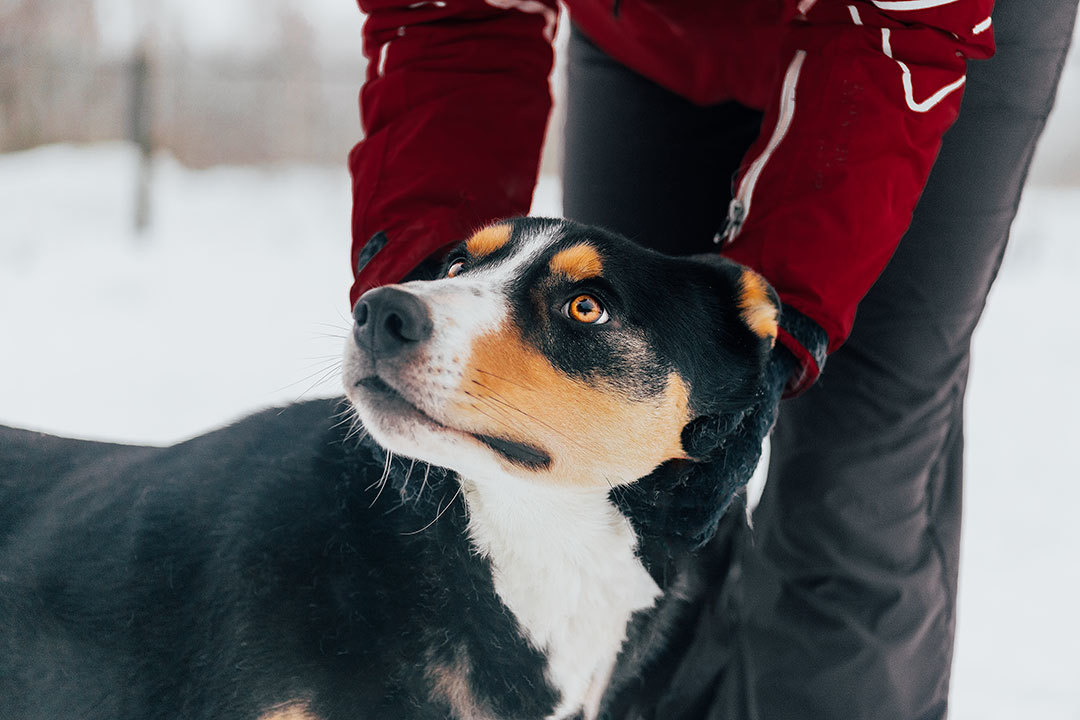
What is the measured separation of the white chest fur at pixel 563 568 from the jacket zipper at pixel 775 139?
1.72ft

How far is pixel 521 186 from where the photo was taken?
1.77 metres

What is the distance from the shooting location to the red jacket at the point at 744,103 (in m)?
1.34

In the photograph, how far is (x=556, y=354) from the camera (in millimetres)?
1220

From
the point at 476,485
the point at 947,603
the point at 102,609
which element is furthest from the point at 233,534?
the point at 947,603

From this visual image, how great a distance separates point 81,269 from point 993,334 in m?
4.44

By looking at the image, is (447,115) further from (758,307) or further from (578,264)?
(758,307)

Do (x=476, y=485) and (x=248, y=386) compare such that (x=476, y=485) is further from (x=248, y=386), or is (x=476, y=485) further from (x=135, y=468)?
(x=248, y=386)

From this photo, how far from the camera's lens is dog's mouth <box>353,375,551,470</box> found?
112 centimetres

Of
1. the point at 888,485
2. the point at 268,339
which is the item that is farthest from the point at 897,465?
the point at 268,339

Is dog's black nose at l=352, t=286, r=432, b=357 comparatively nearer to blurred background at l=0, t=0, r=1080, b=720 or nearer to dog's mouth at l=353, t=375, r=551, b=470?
dog's mouth at l=353, t=375, r=551, b=470

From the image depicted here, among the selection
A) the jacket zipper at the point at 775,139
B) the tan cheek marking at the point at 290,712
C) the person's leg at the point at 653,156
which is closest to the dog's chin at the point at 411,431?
the tan cheek marking at the point at 290,712

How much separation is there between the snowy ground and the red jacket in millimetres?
419

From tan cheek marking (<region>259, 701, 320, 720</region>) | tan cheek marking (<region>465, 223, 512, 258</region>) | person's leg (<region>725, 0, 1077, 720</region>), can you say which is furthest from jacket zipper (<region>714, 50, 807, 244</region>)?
tan cheek marking (<region>259, 701, 320, 720</region>)

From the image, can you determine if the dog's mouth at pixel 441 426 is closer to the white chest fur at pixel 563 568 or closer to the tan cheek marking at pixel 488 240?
the white chest fur at pixel 563 568
